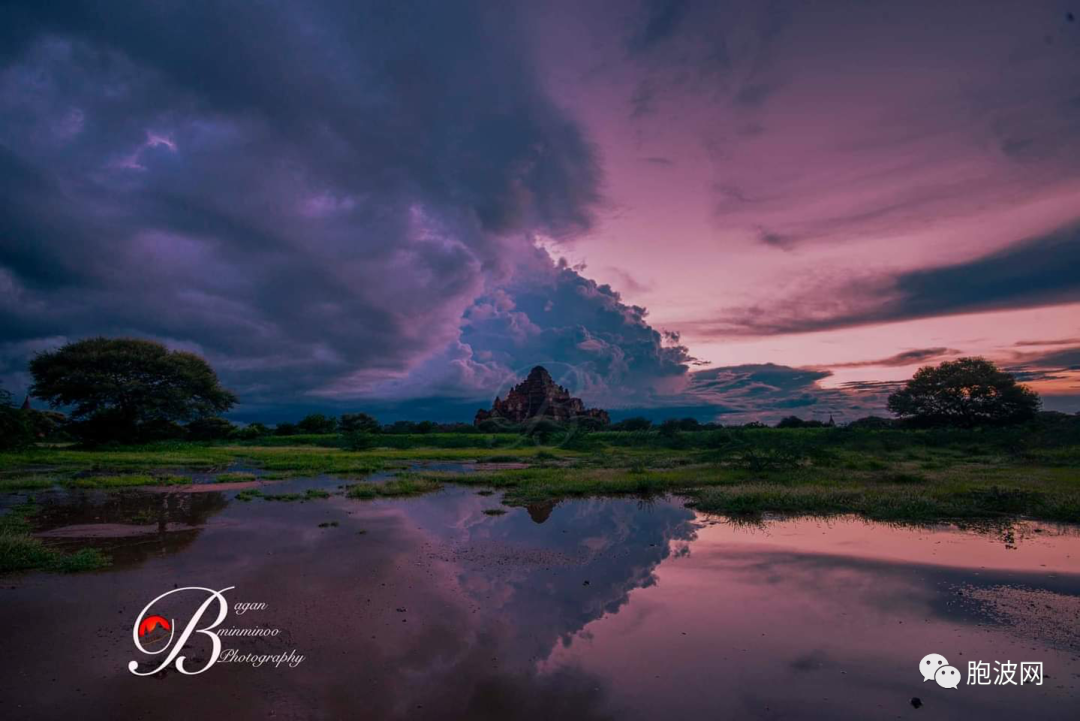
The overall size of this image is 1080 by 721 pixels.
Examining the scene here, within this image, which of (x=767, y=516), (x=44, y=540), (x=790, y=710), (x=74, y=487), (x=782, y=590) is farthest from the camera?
(x=74, y=487)

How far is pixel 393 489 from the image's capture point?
25938 mm

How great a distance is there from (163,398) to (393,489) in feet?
155

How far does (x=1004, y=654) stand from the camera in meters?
7.75

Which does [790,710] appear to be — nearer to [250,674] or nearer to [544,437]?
[250,674]

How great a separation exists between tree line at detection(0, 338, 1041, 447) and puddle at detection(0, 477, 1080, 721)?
45.9 meters

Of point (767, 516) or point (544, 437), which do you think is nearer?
point (767, 516)

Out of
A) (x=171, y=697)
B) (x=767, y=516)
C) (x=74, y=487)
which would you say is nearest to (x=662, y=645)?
(x=171, y=697)

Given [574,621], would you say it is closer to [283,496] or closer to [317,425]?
[283,496]

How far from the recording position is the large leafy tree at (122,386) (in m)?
52.5

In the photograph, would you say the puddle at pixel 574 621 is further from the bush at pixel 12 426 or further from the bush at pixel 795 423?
the bush at pixel 795 423

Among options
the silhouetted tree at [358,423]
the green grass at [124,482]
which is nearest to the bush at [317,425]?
the silhouetted tree at [358,423]

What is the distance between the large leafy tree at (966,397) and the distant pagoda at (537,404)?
51865mm

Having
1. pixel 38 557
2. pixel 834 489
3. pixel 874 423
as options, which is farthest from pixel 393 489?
pixel 874 423

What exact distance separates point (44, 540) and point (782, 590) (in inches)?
815
